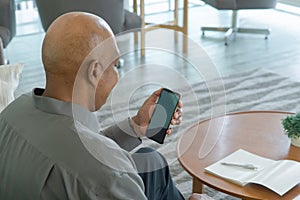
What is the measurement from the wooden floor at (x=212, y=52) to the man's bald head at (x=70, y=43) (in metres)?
1.71

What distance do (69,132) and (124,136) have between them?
614mm

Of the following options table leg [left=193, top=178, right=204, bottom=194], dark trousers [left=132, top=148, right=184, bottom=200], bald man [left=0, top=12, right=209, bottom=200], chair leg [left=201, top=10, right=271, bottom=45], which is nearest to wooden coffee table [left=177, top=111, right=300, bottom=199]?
table leg [left=193, top=178, right=204, bottom=194]

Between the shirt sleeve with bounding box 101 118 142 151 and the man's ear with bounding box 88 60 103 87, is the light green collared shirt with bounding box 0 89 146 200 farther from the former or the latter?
the shirt sleeve with bounding box 101 118 142 151

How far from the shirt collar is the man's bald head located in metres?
0.07

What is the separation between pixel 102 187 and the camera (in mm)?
1188

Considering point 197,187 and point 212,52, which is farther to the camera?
point 212,52

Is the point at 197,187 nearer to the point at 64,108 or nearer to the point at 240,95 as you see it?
the point at 64,108

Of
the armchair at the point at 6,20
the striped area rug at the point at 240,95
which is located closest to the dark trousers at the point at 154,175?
the striped area rug at the point at 240,95

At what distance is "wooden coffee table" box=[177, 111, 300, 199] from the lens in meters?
1.83

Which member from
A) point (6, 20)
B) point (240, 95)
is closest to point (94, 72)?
point (240, 95)

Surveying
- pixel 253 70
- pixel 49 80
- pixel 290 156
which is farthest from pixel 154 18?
pixel 49 80

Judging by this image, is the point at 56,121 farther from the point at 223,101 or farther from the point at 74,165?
the point at 223,101

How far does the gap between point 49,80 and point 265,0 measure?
3.48 m

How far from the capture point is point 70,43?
1314 millimetres
